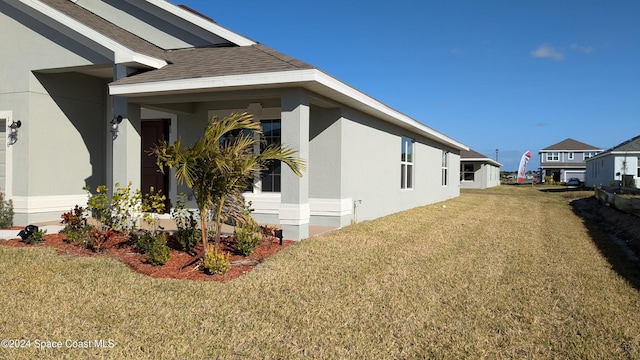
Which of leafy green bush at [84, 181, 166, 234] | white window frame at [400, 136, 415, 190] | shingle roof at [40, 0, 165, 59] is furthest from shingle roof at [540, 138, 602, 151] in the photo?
leafy green bush at [84, 181, 166, 234]

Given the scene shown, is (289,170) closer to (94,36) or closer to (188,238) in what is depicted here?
(188,238)

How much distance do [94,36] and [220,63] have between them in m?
2.56

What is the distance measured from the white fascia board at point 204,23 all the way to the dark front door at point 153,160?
2574 millimetres

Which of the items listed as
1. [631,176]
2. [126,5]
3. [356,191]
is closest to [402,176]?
[356,191]

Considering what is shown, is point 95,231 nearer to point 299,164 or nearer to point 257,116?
point 299,164

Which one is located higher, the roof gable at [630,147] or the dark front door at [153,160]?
the roof gable at [630,147]

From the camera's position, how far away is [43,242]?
8.42m

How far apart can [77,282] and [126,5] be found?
27.4 feet

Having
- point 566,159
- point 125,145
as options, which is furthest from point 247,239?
point 566,159

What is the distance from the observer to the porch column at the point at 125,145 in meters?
9.51

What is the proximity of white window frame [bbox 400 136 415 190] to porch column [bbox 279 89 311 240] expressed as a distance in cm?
809

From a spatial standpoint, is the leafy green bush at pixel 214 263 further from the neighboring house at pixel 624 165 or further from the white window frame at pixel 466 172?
the white window frame at pixel 466 172

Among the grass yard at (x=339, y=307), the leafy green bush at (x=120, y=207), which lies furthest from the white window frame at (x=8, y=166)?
the grass yard at (x=339, y=307)

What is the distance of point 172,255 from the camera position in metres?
7.46
